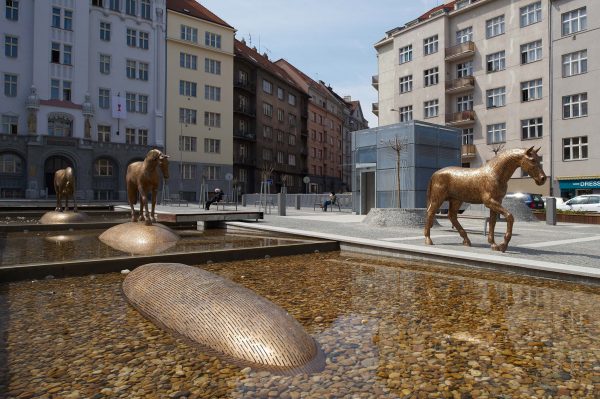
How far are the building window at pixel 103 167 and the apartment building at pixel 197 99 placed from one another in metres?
6.81

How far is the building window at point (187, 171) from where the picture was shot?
5266 cm

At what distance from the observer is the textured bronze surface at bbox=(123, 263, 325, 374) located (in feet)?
11.4

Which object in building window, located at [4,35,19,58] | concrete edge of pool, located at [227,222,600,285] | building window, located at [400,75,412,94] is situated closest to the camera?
concrete edge of pool, located at [227,222,600,285]

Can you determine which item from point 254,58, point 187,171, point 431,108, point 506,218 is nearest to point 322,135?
point 254,58

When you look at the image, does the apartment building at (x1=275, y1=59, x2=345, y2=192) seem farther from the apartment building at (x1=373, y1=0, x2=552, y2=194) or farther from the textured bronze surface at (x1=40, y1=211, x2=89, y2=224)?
the textured bronze surface at (x1=40, y1=211, x2=89, y2=224)

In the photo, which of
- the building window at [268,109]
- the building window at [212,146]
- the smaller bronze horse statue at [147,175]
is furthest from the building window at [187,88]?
the smaller bronze horse statue at [147,175]

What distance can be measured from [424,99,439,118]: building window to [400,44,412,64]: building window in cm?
591

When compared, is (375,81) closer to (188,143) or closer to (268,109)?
(268,109)

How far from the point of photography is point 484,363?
11.4 ft

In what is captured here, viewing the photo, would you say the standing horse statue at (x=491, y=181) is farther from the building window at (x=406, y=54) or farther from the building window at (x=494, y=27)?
the building window at (x=406, y=54)

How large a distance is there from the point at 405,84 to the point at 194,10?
1127 inches

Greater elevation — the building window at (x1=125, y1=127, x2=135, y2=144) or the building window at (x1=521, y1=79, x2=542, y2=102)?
the building window at (x1=521, y1=79, x2=542, y2=102)

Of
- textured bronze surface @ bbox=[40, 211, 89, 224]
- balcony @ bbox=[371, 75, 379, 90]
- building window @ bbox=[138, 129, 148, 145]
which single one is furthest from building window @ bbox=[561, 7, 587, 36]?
building window @ bbox=[138, 129, 148, 145]

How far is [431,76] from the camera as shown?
4672 cm
